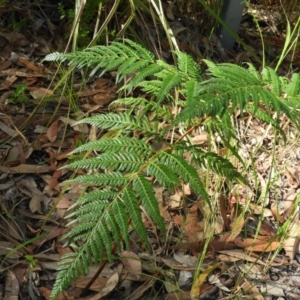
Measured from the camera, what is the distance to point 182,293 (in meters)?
1.86

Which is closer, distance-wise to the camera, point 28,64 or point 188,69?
point 188,69

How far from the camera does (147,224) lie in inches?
80.4

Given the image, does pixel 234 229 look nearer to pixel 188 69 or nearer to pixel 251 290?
pixel 251 290

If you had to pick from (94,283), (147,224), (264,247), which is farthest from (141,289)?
(264,247)

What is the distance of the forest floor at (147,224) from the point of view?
1.89m

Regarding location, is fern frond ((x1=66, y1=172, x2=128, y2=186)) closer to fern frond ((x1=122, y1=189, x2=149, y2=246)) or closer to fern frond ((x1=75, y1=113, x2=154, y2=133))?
fern frond ((x1=122, y1=189, x2=149, y2=246))

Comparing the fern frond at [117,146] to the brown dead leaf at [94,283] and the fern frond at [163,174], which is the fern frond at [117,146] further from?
the brown dead leaf at [94,283]

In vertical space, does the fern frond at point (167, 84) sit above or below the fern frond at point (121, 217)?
above

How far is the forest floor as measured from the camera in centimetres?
189

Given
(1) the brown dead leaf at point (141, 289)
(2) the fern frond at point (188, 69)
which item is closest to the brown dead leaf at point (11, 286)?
(1) the brown dead leaf at point (141, 289)

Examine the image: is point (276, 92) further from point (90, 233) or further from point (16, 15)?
point (16, 15)

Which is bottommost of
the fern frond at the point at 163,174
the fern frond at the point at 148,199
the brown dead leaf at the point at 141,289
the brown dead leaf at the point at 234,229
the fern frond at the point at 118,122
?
the brown dead leaf at the point at 141,289

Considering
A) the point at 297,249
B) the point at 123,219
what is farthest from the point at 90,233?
the point at 297,249

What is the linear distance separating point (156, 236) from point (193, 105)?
796mm
